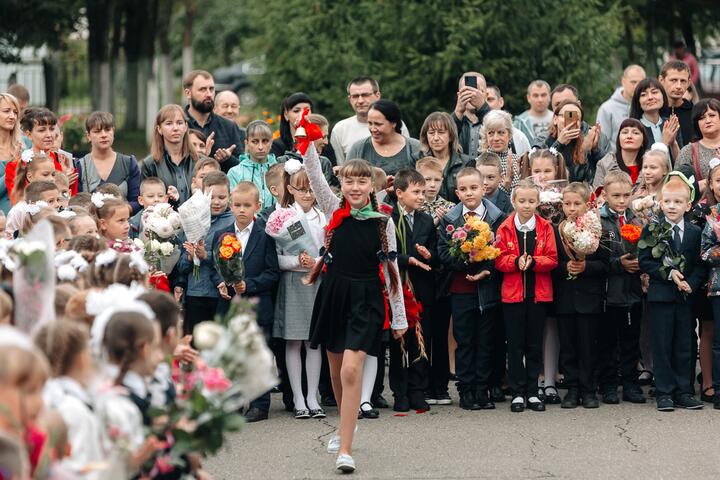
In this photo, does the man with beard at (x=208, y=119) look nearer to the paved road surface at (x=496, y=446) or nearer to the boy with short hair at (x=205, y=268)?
the boy with short hair at (x=205, y=268)

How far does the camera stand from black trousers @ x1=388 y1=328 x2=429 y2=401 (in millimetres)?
9820

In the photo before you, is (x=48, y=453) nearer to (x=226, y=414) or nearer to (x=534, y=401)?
(x=226, y=414)

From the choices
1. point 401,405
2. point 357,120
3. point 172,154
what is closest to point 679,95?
point 357,120

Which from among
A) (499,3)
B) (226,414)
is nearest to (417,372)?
(226,414)

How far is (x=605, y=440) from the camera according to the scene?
8.74 m

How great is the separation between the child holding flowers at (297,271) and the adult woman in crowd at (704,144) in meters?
3.45

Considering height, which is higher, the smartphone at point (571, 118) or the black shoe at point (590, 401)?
the smartphone at point (571, 118)

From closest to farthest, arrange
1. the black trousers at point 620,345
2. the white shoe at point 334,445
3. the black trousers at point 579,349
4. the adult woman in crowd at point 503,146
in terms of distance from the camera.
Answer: the white shoe at point 334,445 → the black trousers at point 579,349 → the black trousers at point 620,345 → the adult woman in crowd at point 503,146

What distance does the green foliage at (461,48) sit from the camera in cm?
1775

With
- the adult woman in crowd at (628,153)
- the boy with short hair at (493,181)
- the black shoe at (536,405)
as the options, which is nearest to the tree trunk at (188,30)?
the adult woman in crowd at (628,153)

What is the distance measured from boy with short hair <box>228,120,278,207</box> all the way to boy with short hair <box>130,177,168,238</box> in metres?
0.70

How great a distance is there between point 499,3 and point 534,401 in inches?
363

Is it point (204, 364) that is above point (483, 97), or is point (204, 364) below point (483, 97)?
below

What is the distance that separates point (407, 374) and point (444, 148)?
2122 mm
